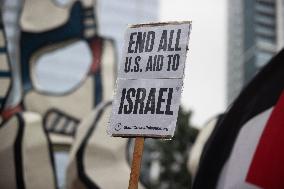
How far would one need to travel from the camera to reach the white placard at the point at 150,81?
395 cm

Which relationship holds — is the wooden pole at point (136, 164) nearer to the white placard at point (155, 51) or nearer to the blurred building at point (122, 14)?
the white placard at point (155, 51)

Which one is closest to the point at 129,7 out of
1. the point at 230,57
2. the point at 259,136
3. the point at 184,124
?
the point at 230,57


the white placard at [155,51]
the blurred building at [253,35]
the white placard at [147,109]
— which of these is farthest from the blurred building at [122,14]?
the white placard at [147,109]

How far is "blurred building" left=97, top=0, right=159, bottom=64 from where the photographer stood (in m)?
87.8

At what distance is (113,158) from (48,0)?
4.33 meters

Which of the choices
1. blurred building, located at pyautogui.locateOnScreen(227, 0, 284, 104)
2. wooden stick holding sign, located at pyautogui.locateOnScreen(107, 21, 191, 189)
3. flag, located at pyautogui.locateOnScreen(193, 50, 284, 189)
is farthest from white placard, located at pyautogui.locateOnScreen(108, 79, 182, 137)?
blurred building, located at pyautogui.locateOnScreen(227, 0, 284, 104)

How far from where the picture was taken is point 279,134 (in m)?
5.65

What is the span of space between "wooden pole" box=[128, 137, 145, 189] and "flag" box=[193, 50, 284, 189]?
2004 mm

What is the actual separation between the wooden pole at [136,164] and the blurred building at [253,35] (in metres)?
92.5

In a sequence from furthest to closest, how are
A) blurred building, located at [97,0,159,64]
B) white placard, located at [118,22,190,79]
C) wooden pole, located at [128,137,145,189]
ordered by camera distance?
blurred building, located at [97,0,159,64] → white placard, located at [118,22,190,79] → wooden pole, located at [128,137,145,189]

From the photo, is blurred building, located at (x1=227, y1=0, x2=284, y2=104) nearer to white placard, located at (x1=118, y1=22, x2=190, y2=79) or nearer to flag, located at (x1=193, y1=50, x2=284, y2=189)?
flag, located at (x1=193, y1=50, x2=284, y2=189)

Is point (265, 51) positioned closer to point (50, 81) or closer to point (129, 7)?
point (129, 7)

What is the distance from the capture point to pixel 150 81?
160 inches

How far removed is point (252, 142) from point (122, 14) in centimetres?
8651
